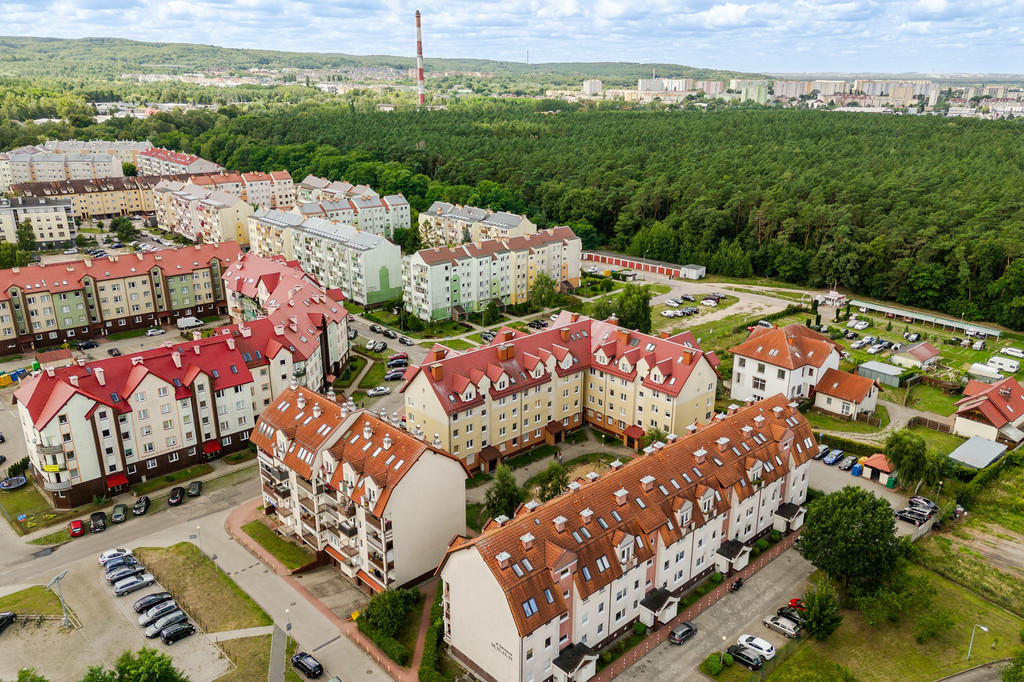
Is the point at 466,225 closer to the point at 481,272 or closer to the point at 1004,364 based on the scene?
the point at 481,272

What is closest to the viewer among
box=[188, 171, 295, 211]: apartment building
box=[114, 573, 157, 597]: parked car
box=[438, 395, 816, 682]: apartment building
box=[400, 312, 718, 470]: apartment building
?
box=[438, 395, 816, 682]: apartment building

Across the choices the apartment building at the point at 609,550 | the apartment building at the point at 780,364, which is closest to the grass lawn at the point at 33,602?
the apartment building at the point at 609,550

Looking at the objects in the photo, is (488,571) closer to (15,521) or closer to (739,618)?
(739,618)

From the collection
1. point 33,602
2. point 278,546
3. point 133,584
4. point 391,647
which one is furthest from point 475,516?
point 33,602

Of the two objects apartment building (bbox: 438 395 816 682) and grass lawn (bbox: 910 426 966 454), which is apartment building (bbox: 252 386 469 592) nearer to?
apartment building (bbox: 438 395 816 682)

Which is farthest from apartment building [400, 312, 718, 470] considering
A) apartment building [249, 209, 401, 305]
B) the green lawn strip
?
Answer: apartment building [249, 209, 401, 305]
